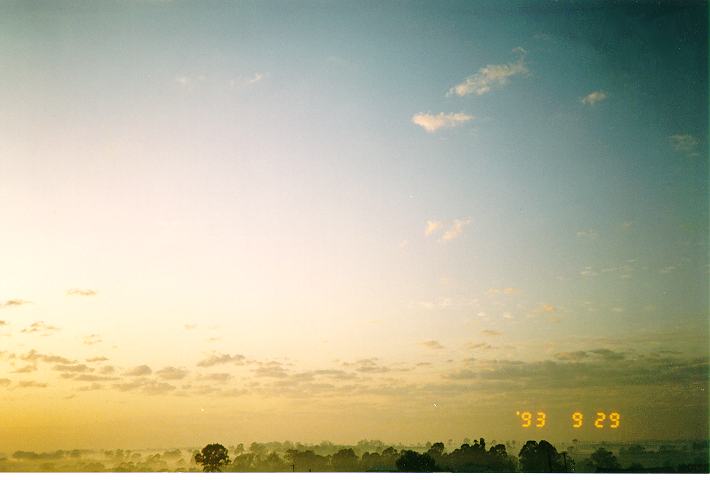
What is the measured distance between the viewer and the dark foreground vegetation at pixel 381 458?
16.2ft

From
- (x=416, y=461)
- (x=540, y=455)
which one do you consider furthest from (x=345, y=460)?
(x=540, y=455)

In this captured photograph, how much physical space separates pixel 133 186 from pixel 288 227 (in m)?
1.07

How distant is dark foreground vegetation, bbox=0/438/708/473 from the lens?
4.95 m

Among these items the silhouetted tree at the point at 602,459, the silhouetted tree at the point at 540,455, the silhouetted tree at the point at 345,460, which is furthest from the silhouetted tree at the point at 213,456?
the silhouetted tree at the point at 602,459

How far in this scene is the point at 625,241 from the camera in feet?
16.6

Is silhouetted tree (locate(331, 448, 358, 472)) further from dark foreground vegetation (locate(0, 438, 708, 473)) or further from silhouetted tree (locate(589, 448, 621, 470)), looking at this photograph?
silhouetted tree (locate(589, 448, 621, 470))

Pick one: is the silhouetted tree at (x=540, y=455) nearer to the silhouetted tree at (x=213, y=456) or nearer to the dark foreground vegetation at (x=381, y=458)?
the dark foreground vegetation at (x=381, y=458)

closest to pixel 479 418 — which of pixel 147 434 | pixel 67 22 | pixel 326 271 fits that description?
pixel 326 271
